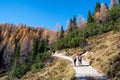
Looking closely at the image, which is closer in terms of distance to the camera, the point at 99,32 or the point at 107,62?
the point at 107,62

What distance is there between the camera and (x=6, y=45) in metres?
177

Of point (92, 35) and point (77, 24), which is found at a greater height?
point (77, 24)

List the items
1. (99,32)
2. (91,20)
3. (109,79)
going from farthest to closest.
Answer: (91,20), (99,32), (109,79)

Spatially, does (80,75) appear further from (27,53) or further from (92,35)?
(27,53)

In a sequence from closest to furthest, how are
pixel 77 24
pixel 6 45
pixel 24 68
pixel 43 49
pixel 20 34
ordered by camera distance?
pixel 24 68 < pixel 43 49 < pixel 77 24 < pixel 6 45 < pixel 20 34

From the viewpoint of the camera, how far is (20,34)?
19725 centimetres

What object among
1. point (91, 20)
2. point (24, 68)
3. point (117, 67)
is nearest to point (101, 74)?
point (117, 67)

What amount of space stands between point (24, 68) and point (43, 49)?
33122 millimetres

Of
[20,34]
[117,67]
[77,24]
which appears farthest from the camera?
[20,34]

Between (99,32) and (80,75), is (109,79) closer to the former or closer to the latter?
(80,75)

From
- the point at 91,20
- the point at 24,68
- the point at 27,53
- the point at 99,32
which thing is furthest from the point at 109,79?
the point at 27,53

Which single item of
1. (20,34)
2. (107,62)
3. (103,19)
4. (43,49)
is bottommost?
(107,62)

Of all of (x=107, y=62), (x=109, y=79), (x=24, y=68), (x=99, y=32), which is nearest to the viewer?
(x=109, y=79)

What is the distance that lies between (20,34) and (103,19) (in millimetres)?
101241
